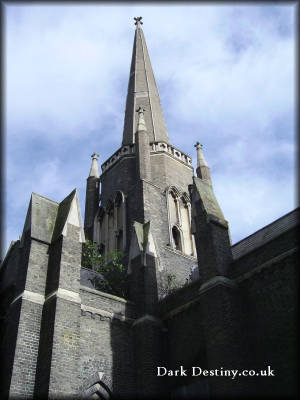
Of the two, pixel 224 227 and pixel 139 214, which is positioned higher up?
pixel 139 214

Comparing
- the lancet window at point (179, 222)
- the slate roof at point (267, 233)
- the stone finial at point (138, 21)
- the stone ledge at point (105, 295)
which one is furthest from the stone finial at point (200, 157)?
the stone finial at point (138, 21)

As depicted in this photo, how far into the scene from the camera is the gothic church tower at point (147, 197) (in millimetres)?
22469

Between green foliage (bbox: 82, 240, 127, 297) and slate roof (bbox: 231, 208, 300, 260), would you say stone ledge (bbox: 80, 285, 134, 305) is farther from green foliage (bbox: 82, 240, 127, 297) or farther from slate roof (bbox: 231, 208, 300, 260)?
slate roof (bbox: 231, 208, 300, 260)

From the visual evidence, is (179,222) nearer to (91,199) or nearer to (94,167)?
(91,199)

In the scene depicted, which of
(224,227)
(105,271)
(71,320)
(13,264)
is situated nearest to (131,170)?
(105,271)

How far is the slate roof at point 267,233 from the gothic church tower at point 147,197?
161 inches

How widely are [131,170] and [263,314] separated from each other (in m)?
15.8

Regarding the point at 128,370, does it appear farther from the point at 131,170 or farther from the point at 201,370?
the point at 131,170

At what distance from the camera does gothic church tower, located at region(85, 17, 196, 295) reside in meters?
22.5

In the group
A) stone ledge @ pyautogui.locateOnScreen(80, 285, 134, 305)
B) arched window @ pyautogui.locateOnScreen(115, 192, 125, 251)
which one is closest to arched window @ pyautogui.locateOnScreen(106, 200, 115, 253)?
arched window @ pyautogui.locateOnScreen(115, 192, 125, 251)

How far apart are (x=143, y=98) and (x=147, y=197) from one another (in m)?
12.2

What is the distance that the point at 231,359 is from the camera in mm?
11914

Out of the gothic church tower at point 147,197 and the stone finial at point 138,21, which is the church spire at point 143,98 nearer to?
the gothic church tower at point 147,197

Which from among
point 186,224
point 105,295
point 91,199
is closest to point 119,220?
point 186,224
